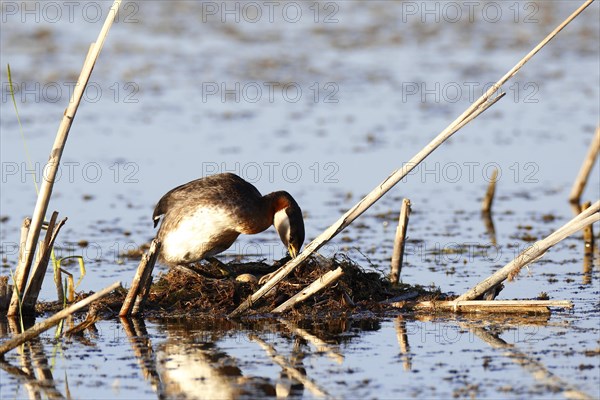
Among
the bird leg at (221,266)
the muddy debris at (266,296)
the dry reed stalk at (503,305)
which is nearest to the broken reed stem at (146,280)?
the muddy debris at (266,296)

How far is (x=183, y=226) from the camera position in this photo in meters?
10.3

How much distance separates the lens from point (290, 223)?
10305mm

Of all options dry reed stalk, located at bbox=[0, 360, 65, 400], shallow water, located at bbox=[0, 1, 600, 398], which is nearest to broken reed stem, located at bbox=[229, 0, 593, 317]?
shallow water, located at bbox=[0, 1, 600, 398]

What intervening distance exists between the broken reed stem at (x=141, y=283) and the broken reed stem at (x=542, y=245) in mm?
2815

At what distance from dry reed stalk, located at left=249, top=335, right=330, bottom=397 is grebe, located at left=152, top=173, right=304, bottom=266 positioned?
4.37 ft

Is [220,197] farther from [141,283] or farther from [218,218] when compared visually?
[141,283]

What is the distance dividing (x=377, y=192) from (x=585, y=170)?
716 cm

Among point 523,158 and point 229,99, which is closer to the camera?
point 523,158

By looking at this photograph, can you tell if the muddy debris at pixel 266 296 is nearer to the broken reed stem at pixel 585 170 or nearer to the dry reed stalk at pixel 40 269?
the dry reed stalk at pixel 40 269

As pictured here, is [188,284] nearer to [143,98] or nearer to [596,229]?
[596,229]

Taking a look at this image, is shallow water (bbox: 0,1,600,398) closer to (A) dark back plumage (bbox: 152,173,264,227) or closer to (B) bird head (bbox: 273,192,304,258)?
(B) bird head (bbox: 273,192,304,258)

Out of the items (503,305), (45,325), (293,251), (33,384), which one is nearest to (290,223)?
(293,251)

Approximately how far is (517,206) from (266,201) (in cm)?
635

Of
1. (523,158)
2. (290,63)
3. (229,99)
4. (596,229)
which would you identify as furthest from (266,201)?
(290,63)
